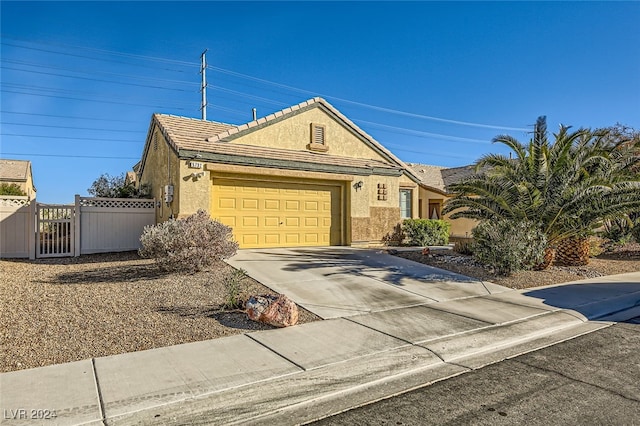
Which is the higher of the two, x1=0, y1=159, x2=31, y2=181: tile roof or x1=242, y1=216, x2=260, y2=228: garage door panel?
x1=0, y1=159, x2=31, y2=181: tile roof

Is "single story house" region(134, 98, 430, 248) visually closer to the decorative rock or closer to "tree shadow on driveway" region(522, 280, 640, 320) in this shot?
the decorative rock

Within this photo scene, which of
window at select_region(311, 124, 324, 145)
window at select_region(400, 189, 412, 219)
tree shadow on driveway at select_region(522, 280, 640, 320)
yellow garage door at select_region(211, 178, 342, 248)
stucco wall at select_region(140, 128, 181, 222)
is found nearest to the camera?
tree shadow on driveway at select_region(522, 280, 640, 320)

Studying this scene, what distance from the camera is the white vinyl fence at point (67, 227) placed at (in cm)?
1175

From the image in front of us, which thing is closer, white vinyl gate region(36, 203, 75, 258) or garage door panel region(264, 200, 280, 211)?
white vinyl gate region(36, 203, 75, 258)

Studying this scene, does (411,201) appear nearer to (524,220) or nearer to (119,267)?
(524,220)

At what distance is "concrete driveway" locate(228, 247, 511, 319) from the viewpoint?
7.62 metres

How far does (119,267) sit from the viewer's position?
10070 mm

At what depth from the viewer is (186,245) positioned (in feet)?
28.9

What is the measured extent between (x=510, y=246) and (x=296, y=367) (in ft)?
25.3

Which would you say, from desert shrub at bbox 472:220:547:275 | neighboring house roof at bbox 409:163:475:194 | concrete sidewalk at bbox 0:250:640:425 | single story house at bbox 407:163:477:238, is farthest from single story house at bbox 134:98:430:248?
neighboring house roof at bbox 409:163:475:194

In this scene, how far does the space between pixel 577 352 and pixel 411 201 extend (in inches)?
553

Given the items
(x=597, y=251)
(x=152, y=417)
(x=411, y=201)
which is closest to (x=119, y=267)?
(x=152, y=417)

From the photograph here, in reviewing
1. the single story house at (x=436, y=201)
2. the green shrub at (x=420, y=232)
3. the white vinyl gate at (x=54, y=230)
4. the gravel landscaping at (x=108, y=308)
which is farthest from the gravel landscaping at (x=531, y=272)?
the white vinyl gate at (x=54, y=230)

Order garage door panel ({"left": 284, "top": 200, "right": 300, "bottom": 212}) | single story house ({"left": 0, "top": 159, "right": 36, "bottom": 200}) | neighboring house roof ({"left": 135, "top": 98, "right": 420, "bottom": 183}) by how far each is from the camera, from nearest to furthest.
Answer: neighboring house roof ({"left": 135, "top": 98, "right": 420, "bottom": 183}) → garage door panel ({"left": 284, "top": 200, "right": 300, "bottom": 212}) → single story house ({"left": 0, "top": 159, "right": 36, "bottom": 200})
